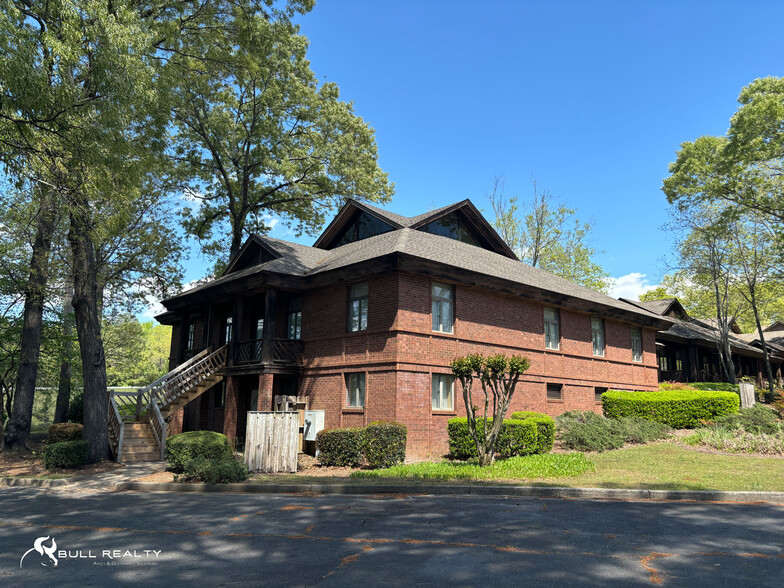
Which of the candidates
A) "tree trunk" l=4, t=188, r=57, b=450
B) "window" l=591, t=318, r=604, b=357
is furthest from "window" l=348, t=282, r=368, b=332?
"window" l=591, t=318, r=604, b=357

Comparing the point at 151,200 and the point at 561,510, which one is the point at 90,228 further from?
the point at 561,510

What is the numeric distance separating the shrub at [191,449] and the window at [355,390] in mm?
4677

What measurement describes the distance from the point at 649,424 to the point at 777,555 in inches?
591

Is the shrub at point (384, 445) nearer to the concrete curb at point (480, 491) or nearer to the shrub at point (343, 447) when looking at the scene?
the shrub at point (343, 447)

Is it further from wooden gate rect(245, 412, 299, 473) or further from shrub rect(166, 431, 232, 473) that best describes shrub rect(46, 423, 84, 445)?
Answer: wooden gate rect(245, 412, 299, 473)

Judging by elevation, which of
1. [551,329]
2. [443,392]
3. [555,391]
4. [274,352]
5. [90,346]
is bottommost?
[443,392]

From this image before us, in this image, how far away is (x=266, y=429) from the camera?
13938 mm

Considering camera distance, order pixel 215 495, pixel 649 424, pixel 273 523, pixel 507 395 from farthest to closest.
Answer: pixel 649 424, pixel 507 395, pixel 215 495, pixel 273 523

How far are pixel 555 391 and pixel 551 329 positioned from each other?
8.50ft

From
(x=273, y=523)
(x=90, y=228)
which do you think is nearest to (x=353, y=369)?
(x=90, y=228)

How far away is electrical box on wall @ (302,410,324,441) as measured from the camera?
16922 mm

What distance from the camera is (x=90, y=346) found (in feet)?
54.4

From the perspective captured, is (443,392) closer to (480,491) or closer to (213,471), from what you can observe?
(480,491)

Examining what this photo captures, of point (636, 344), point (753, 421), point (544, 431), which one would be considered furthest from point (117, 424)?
point (636, 344)
